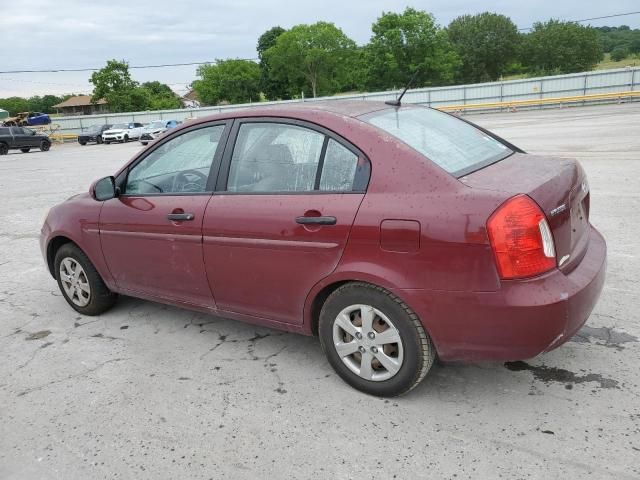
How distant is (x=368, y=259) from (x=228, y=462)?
3.93 ft

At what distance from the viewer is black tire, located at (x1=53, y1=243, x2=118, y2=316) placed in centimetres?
435

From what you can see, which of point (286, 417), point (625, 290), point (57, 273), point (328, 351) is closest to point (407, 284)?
point (328, 351)

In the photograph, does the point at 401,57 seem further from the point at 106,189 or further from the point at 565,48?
the point at 106,189

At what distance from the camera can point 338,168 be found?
2.95 m

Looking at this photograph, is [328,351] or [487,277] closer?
[487,277]

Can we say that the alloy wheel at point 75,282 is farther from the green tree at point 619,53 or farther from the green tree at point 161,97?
the green tree at point 619,53

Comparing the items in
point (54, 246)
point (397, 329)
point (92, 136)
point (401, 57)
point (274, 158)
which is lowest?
point (397, 329)

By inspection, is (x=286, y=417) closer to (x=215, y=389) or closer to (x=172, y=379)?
(x=215, y=389)

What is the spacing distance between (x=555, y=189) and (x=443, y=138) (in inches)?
29.3

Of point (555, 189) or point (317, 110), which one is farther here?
point (317, 110)

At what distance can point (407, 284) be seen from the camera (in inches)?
105

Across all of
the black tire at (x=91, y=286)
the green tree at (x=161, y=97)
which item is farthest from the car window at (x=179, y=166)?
the green tree at (x=161, y=97)

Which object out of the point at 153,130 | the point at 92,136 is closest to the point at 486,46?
the point at 153,130

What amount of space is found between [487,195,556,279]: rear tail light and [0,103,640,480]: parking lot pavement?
822mm
